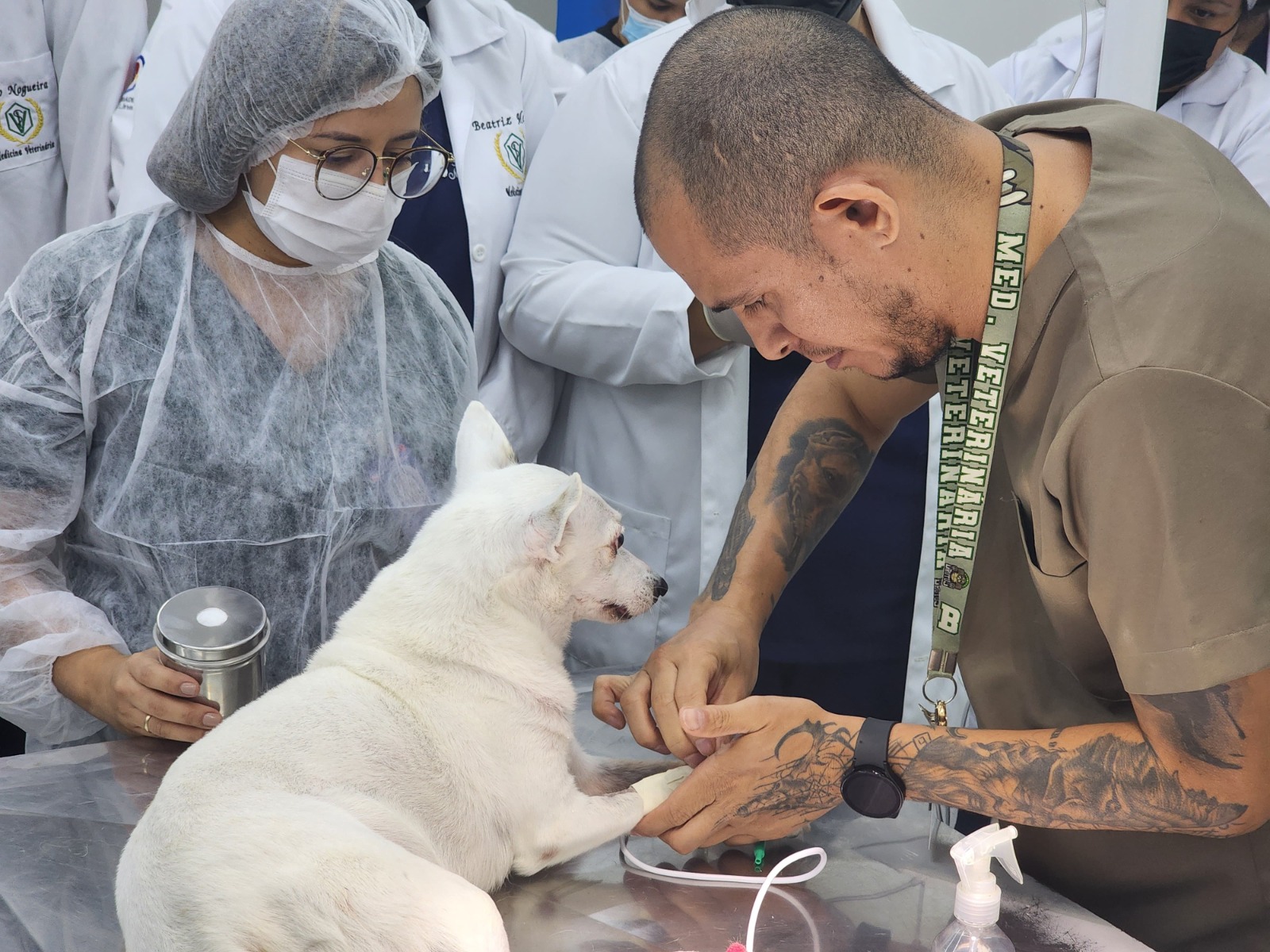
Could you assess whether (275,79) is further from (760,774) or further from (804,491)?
(760,774)

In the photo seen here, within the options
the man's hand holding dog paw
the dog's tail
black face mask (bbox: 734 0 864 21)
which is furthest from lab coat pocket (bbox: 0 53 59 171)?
the man's hand holding dog paw

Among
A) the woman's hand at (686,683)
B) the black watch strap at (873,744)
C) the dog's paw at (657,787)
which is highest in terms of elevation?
the black watch strap at (873,744)

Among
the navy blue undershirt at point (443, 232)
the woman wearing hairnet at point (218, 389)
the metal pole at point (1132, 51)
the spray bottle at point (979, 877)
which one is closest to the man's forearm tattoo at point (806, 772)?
the spray bottle at point (979, 877)

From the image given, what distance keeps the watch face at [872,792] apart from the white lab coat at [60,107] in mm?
2550

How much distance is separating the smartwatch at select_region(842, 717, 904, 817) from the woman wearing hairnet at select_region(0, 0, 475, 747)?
2.98 ft

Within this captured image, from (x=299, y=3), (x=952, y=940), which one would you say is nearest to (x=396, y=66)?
(x=299, y=3)

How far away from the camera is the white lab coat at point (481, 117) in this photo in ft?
7.67

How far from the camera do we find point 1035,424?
116cm

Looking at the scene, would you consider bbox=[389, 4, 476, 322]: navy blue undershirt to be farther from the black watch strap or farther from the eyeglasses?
the black watch strap

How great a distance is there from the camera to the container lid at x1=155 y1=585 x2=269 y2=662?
1.46 meters

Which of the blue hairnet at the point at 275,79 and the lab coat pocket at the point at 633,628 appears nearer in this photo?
the blue hairnet at the point at 275,79

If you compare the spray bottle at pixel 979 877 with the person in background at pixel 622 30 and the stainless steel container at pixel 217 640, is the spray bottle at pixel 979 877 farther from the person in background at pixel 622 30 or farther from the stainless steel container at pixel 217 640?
the person in background at pixel 622 30

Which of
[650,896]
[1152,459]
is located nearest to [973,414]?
[1152,459]

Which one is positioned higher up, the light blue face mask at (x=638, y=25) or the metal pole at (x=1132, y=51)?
the metal pole at (x=1132, y=51)
